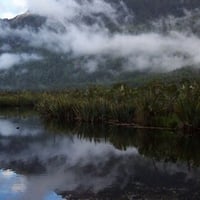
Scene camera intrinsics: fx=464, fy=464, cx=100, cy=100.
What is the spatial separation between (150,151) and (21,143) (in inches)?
658

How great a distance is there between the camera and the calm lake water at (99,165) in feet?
98.2

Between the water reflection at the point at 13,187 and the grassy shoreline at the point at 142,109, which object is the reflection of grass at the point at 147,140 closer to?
the grassy shoreline at the point at 142,109

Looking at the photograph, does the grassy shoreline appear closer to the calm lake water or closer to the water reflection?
the calm lake water

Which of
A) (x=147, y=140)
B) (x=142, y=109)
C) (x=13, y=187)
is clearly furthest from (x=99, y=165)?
(x=142, y=109)

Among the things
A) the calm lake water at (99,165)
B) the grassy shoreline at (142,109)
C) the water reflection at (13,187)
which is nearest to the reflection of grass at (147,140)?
the calm lake water at (99,165)

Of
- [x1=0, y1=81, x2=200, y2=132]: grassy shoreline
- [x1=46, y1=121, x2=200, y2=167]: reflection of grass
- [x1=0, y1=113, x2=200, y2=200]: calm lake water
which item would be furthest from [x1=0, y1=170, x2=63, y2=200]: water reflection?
[x1=0, y1=81, x2=200, y2=132]: grassy shoreline

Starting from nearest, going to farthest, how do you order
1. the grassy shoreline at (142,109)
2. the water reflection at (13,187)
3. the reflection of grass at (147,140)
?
the water reflection at (13,187) < the reflection of grass at (147,140) < the grassy shoreline at (142,109)

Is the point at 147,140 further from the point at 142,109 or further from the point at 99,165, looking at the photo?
the point at 99,165

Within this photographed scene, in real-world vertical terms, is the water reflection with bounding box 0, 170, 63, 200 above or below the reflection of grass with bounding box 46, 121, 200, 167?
below

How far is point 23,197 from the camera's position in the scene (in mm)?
28422

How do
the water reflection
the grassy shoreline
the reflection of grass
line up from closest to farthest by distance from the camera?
the water reflection → the reflection of grass → the grassy shoreline

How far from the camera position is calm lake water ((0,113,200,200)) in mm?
29922

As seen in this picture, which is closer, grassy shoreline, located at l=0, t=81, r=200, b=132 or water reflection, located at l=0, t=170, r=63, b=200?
water reflection, located at l=0, t=170, r=63, b=200

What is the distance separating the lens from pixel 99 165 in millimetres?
41000
